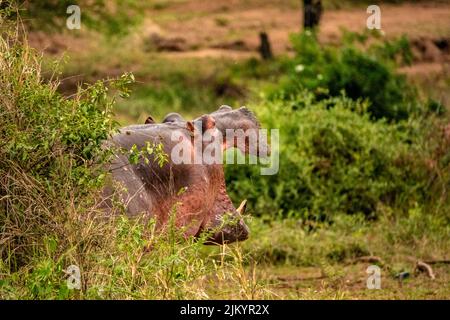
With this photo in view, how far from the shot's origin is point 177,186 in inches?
220

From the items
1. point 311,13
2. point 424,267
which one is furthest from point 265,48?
point 424,267

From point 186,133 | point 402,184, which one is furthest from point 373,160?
point 186,133

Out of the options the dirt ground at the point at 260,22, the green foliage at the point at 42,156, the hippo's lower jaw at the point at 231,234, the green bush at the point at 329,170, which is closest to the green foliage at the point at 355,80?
the green bush at the point at 329,170

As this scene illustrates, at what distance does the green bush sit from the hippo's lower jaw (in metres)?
3.61

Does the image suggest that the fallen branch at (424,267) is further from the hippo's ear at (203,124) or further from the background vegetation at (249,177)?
the hippo's ear at (203,124)

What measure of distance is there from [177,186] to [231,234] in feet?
1.34

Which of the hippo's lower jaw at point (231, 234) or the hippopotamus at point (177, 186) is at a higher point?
the hippopotamus at point (177, 186)

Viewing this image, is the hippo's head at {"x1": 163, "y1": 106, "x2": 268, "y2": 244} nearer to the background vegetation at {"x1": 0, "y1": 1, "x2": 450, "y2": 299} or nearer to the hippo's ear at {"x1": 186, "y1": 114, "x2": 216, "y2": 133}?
the hippo's ear at {"x1": 186, "y1": 114, "x2": 216, "y2": 133}

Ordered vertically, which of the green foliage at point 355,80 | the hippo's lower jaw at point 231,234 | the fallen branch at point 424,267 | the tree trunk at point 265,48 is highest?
the hippo's lower jaw at point 231,234

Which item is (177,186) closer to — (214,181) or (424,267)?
(214,181)

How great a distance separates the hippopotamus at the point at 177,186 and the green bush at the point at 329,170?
12.2ft

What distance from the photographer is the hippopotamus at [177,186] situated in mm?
5461

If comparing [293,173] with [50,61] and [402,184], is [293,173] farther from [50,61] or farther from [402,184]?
[50,61]

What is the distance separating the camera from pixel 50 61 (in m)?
5.65
